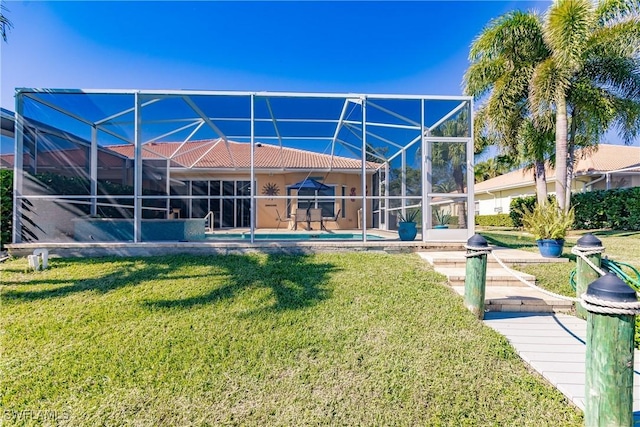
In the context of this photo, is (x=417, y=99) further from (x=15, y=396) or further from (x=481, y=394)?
(x=15, y=396)

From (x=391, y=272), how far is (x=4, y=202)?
761cm

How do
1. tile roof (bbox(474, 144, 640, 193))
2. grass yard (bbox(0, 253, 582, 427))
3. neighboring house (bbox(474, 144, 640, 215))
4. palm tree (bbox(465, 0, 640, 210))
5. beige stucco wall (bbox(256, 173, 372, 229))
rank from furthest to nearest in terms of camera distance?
tile roof (bbox(474, 144, 640, 193))
neighboring house (bbox(474, 144, 640, 215))
beige stucco wall (bbox(256, 173, 372, 229))
palm tree (bbox(465, 0, 640, 210))
grass yard (bbox(0, 253, 582, 427))

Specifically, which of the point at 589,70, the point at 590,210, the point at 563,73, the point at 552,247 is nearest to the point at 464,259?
the point at 552,247

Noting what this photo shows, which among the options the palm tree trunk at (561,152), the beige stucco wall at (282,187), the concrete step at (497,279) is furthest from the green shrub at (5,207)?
the palm tree trunk at (561,152)

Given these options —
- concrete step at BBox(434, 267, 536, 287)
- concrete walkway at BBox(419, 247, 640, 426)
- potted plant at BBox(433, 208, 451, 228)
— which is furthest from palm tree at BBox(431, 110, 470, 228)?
concrete step at BBox(434, 267, 536, 287)

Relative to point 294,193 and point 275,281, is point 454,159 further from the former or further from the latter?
point 294,193

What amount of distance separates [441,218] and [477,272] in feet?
12.3

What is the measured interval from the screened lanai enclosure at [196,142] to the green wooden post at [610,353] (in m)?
5.03

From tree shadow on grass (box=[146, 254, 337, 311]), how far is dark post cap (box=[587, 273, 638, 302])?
9.40 feet

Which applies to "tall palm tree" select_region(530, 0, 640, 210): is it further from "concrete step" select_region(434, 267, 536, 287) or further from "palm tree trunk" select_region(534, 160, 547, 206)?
"concrete step" select_region(434, 267, 536, 287)

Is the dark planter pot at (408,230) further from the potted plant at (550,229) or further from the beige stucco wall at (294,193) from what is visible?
the beige stucco wall at (294,193)

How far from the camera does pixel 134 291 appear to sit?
4.46m

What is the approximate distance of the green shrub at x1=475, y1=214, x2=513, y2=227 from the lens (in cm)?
1967

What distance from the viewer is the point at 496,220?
830 inches
